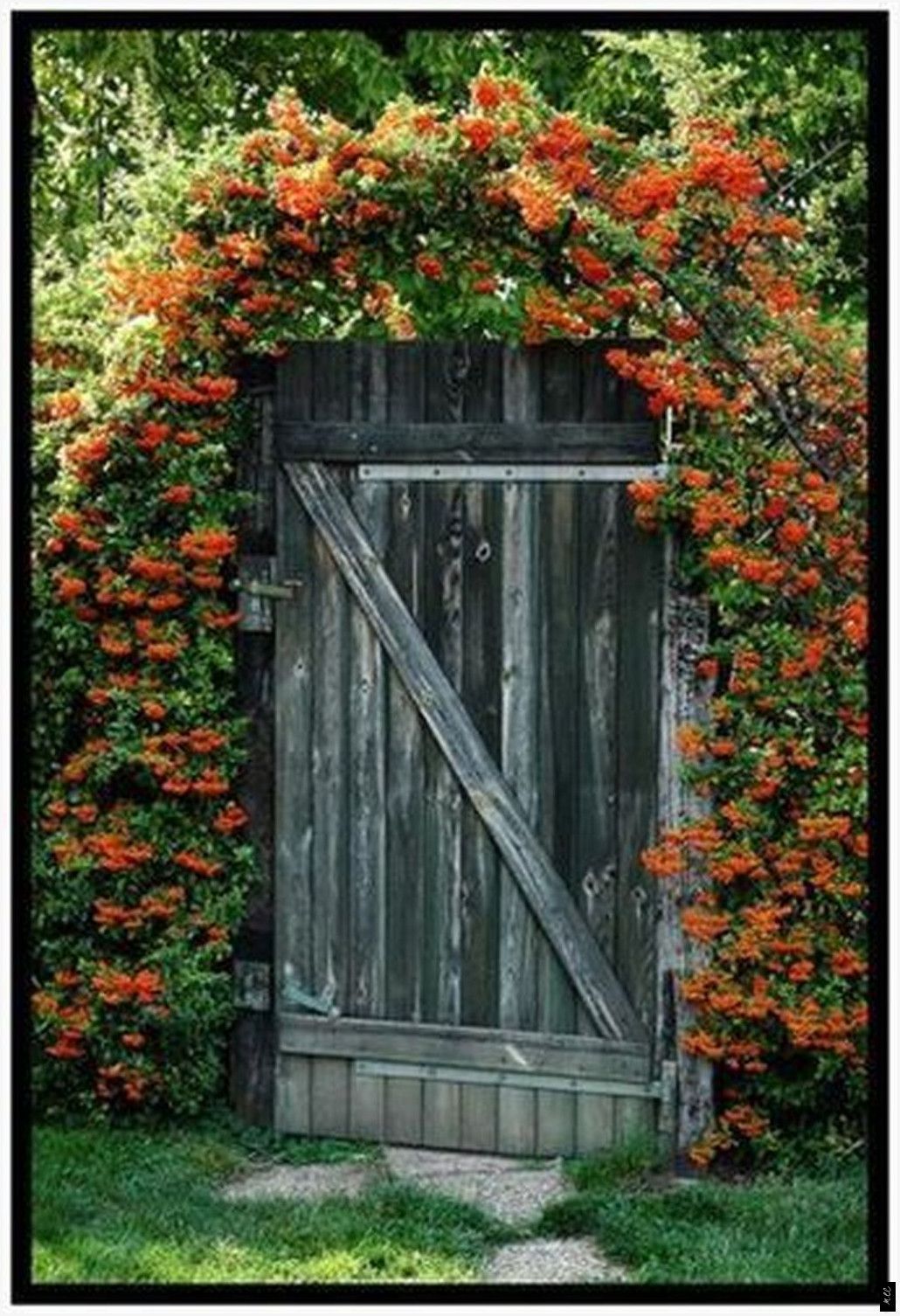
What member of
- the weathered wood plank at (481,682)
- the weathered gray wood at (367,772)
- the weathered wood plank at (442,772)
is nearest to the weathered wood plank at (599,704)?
the weathered wood plank at (481,682)

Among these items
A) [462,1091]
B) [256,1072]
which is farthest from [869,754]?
[256,1072]

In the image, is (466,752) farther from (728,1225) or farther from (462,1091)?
(728,1225)

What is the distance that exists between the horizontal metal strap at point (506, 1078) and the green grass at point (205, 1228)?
0.54m

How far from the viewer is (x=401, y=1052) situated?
7145 millimetres

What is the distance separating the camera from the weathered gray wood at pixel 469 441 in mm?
6887

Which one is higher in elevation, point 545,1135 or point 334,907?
point 334,907

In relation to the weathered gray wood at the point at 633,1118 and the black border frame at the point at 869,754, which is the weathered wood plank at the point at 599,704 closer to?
the weathered gray wood at the point at 633,1118

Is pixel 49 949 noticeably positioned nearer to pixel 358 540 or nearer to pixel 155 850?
pixel 155 850

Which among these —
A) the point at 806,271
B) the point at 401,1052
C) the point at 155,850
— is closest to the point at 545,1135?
the point at 401,1052

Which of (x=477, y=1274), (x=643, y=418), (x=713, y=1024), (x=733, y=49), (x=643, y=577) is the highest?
(x=733, y=49)

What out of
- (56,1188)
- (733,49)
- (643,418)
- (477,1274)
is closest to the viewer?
(477,1274)

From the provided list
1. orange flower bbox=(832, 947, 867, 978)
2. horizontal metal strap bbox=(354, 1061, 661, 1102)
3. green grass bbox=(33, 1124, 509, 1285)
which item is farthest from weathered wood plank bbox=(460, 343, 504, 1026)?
orange flower bbox=(832, 947, 867, 978)

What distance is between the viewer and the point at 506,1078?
7.04 meters

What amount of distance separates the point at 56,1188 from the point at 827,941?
230 cm
